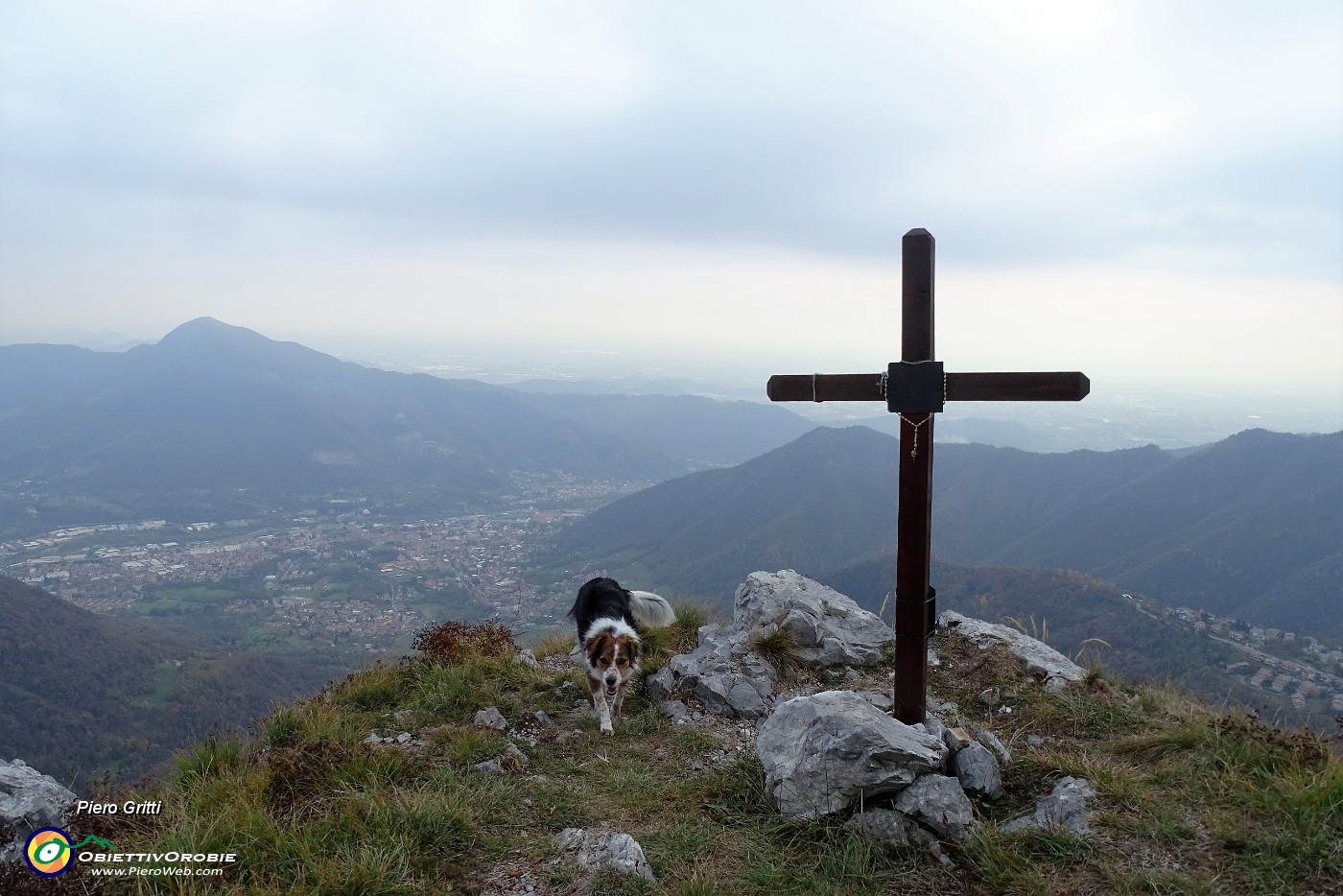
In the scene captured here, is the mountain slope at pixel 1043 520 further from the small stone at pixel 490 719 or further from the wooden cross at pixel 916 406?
the small stone at pixel 490 719

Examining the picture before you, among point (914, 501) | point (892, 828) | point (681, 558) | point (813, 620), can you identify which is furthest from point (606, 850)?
point (681, 558)

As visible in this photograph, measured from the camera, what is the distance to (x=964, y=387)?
5426mm

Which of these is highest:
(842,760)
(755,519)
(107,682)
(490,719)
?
(842,760)

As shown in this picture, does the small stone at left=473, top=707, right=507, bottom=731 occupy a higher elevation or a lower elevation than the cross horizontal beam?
lower

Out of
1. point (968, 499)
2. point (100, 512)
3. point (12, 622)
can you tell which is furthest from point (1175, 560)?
point (100, 512)

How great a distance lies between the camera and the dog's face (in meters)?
7.31

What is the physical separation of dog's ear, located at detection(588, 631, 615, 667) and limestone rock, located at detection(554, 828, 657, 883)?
2.83 meters

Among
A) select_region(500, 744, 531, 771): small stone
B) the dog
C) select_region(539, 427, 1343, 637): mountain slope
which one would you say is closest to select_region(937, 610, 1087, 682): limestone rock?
the dog

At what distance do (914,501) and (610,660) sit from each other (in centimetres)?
376

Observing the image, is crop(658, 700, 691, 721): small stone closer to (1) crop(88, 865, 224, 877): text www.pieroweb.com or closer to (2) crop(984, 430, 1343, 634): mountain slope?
(1) crop(88, 865, 224, 877): text www.pieroweb.com

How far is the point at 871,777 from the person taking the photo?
4.50 meters

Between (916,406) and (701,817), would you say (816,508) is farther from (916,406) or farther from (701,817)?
(701,817)

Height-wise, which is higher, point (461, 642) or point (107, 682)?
point (461, 642)

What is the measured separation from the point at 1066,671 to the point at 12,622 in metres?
68.4
